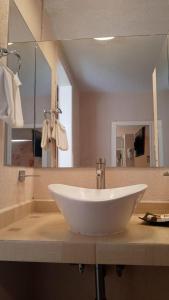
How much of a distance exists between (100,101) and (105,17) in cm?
67

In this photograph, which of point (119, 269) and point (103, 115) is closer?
point (119, 269)

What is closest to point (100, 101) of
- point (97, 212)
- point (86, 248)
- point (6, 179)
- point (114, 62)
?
point (114, 62)

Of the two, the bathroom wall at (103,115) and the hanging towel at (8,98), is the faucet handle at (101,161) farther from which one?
the hanging towel at (8,98)

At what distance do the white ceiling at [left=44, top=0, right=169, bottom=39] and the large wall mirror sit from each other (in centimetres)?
16

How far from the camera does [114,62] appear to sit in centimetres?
163

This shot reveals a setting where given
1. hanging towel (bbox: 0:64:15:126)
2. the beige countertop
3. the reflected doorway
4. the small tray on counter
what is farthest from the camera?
the reflected doorway

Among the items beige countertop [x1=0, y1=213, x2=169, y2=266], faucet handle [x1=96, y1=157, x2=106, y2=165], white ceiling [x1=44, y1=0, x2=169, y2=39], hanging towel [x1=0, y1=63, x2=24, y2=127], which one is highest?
white ceiling [x1=44, y1=0, x2=169, y2=39]

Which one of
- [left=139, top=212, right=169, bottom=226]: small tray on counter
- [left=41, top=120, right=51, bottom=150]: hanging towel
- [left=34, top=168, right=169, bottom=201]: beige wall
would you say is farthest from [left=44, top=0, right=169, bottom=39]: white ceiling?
[left=139, top=212, right=169, bottom=226]: small tray on counter

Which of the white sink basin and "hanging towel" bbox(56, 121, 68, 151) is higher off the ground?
"hanging towel" bbox(56, 121, 68, 151)

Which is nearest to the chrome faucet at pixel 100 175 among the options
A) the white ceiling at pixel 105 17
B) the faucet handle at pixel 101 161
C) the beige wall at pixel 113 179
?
the faucet handle at pixel 101 161

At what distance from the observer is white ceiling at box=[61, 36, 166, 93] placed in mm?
1607

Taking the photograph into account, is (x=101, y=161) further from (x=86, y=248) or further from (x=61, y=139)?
(x=86, y=248)

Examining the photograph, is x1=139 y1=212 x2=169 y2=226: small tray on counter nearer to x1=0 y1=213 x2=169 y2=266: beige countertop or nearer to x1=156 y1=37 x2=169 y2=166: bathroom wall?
x1=0 y1=213 x2=169 y2=266: beige countertop

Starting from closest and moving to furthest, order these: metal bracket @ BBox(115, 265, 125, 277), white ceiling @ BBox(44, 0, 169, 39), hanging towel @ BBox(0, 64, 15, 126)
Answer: hanging towel @ BBox(0, 64, 15, 126) < metal bracket @ BBox(115, 265, 125, 277) < white ceiling @ BBox(44, 0, 169, 39)
